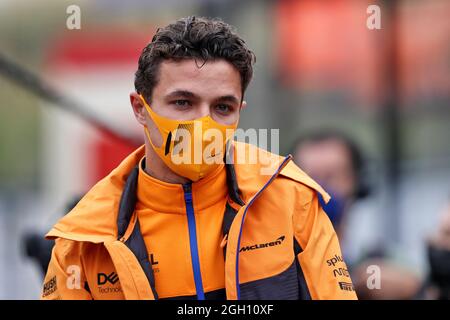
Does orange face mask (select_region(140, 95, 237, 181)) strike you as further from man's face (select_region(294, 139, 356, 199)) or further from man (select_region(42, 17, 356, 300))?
man's face (select_region(294, 139, 356, 199))

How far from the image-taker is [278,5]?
8.58 m

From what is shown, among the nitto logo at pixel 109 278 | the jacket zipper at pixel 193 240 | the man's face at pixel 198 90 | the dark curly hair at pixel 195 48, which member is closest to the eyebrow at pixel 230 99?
the man's face at pixel 198 90

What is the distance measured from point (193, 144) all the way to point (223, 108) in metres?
0.15

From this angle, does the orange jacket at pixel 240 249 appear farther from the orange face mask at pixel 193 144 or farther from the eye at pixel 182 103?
the eye at pixel 182 103

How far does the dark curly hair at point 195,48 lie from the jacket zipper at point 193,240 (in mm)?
361

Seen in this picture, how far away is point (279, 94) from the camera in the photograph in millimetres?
8477

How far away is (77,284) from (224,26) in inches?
38.7

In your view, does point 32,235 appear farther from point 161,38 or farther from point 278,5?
point 278,5

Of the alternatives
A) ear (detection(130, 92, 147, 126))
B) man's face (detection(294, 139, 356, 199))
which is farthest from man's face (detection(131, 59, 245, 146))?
man's face (detection(294, 139, 356, 199))

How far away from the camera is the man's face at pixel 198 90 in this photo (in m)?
2.78

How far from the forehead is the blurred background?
5.11m

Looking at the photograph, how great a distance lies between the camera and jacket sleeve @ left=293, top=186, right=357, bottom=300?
8.84 ft

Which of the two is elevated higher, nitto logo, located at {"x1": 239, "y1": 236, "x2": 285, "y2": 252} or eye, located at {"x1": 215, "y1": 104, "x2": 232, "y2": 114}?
eye, located at {"x1": 215, "y1": 104, "x2": 232, "y2": 114}
